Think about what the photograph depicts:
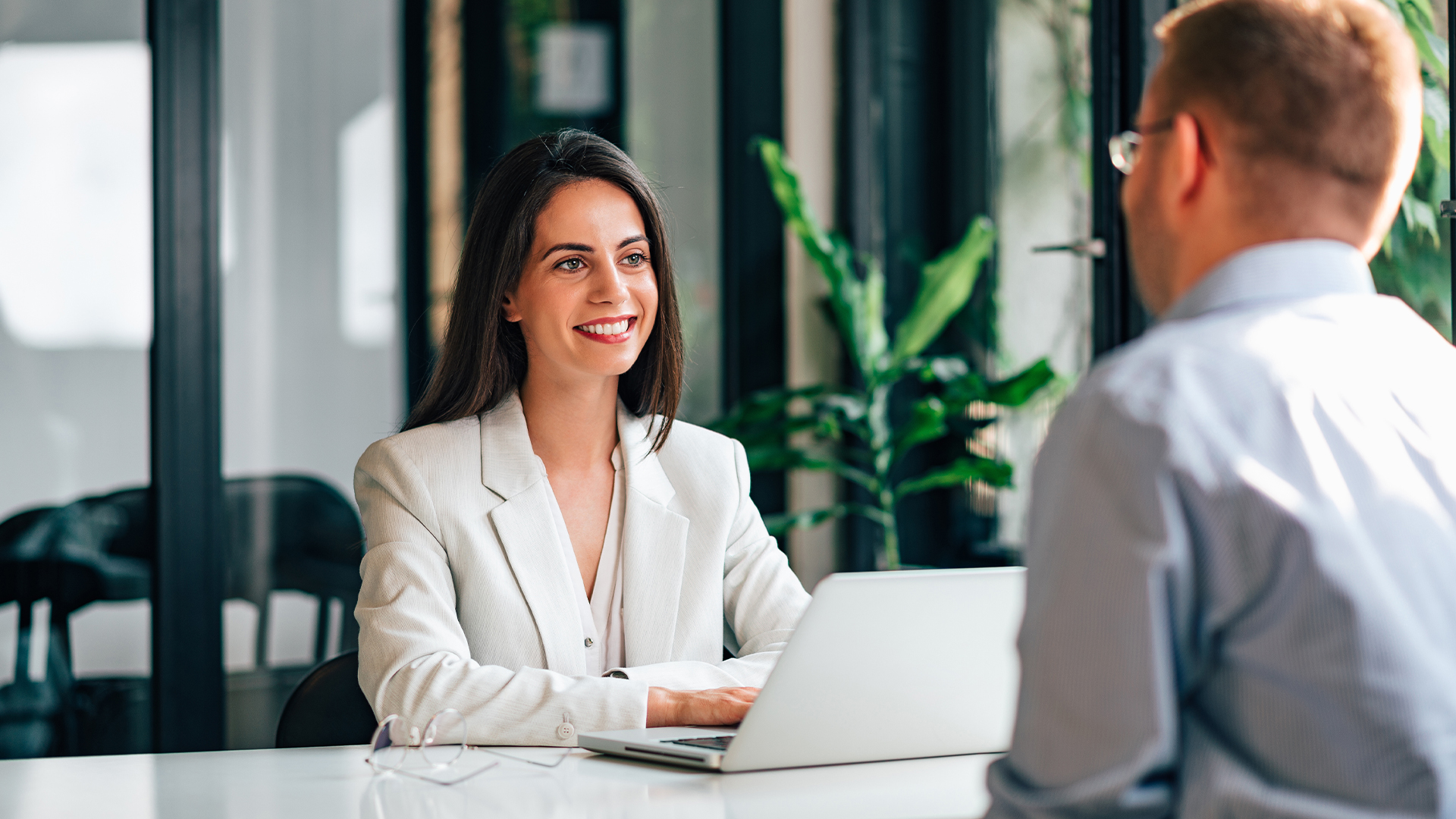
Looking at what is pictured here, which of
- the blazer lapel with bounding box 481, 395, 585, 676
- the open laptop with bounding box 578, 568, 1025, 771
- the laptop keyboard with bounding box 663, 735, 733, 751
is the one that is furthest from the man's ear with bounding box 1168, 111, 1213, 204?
the blazer lapel with bounding box 481, 395, 585, 676

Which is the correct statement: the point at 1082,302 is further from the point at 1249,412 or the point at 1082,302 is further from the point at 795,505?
the point at 1249,412

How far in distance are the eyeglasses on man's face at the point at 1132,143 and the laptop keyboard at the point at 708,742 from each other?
66cm

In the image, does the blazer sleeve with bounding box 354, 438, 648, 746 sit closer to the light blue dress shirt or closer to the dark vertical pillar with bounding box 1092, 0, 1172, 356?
the light blue dress shirt

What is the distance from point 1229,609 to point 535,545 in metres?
1.20

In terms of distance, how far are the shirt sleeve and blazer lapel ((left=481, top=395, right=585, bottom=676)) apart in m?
1.07

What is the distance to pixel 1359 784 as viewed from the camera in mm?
685

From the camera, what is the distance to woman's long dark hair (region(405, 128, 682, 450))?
187 cm

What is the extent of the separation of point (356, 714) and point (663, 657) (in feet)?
1.38

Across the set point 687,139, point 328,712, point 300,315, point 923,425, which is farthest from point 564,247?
point 687,139

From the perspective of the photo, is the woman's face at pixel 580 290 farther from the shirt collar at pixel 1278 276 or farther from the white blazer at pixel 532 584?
the shirt collar at pixel 1278 276

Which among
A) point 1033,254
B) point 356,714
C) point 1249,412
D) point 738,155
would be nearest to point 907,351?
point 1033,254

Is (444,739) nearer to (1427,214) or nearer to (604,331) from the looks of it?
(604,331)

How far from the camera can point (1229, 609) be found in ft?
2.25

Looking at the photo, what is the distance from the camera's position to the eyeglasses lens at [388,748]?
1.24 metres
